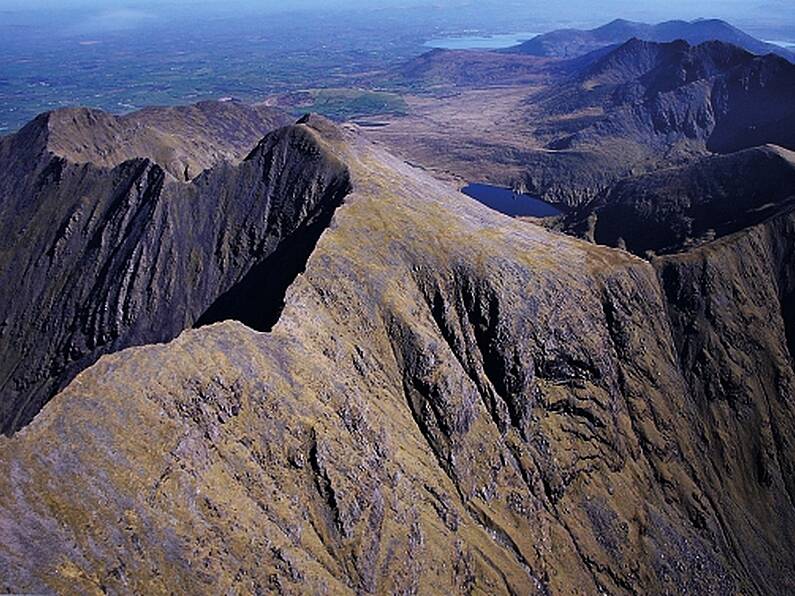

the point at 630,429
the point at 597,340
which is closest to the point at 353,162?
the point at 597,340

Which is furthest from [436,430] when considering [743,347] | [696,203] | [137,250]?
[696,203]

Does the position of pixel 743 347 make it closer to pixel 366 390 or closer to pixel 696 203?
pixel 696 203

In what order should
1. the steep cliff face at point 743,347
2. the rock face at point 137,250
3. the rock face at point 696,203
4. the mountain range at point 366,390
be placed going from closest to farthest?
1. the mountain range at point 366,390
2. the steep cliff face at point 743,347
3. the rock face at point 137,250
4. the rock face at point 696,203

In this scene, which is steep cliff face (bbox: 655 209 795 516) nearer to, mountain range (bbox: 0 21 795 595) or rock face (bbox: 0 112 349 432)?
mountain range (bbox: 0 21 795 595)

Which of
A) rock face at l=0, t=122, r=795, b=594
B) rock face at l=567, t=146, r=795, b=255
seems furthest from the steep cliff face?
rock face at l=567, t=146, r=795, b=255

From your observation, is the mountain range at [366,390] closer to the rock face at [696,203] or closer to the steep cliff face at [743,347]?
the steep cliff face at [743,347]

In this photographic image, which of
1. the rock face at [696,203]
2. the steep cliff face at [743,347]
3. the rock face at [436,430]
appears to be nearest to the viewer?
the rock face at [436,430]

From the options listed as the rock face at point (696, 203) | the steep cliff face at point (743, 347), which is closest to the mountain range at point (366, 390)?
the steep cliff face at point (743, 347)

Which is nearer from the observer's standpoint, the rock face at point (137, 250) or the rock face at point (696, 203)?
the rock face at point (137, 250)
